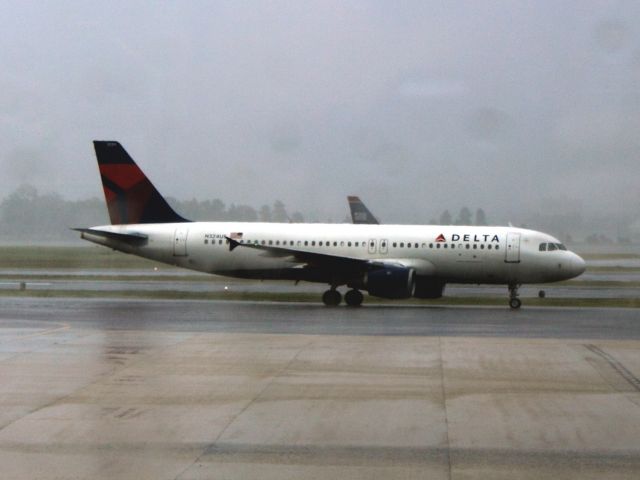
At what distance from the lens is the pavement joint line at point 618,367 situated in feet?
52.4

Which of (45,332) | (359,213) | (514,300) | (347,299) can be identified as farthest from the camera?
(359,213)

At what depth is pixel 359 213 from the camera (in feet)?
182

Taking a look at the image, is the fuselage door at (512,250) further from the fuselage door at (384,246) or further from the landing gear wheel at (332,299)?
the landing gear wheel at (332,299)

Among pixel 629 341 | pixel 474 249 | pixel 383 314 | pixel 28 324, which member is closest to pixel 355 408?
pixel 629 341

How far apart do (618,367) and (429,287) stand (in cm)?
1830

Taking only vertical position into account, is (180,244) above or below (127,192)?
below

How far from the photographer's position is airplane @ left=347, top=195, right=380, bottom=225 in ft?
180

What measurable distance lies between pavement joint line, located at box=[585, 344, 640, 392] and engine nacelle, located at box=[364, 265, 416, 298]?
12534 millimetres

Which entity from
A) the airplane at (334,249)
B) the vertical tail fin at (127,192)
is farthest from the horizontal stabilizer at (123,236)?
the vertical tail fin at (127,192)

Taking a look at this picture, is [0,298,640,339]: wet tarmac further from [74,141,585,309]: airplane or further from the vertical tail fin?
the vertical tail fin

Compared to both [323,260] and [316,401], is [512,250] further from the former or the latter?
[316,401]

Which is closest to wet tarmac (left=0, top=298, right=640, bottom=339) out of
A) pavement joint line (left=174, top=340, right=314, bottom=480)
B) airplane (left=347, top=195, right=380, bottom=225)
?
pavement joint line (left=174, top=340, right=314, bottom=480)

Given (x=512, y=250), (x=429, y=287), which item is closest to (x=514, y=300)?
(x=512, y=250)

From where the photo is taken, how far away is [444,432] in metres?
12.1
